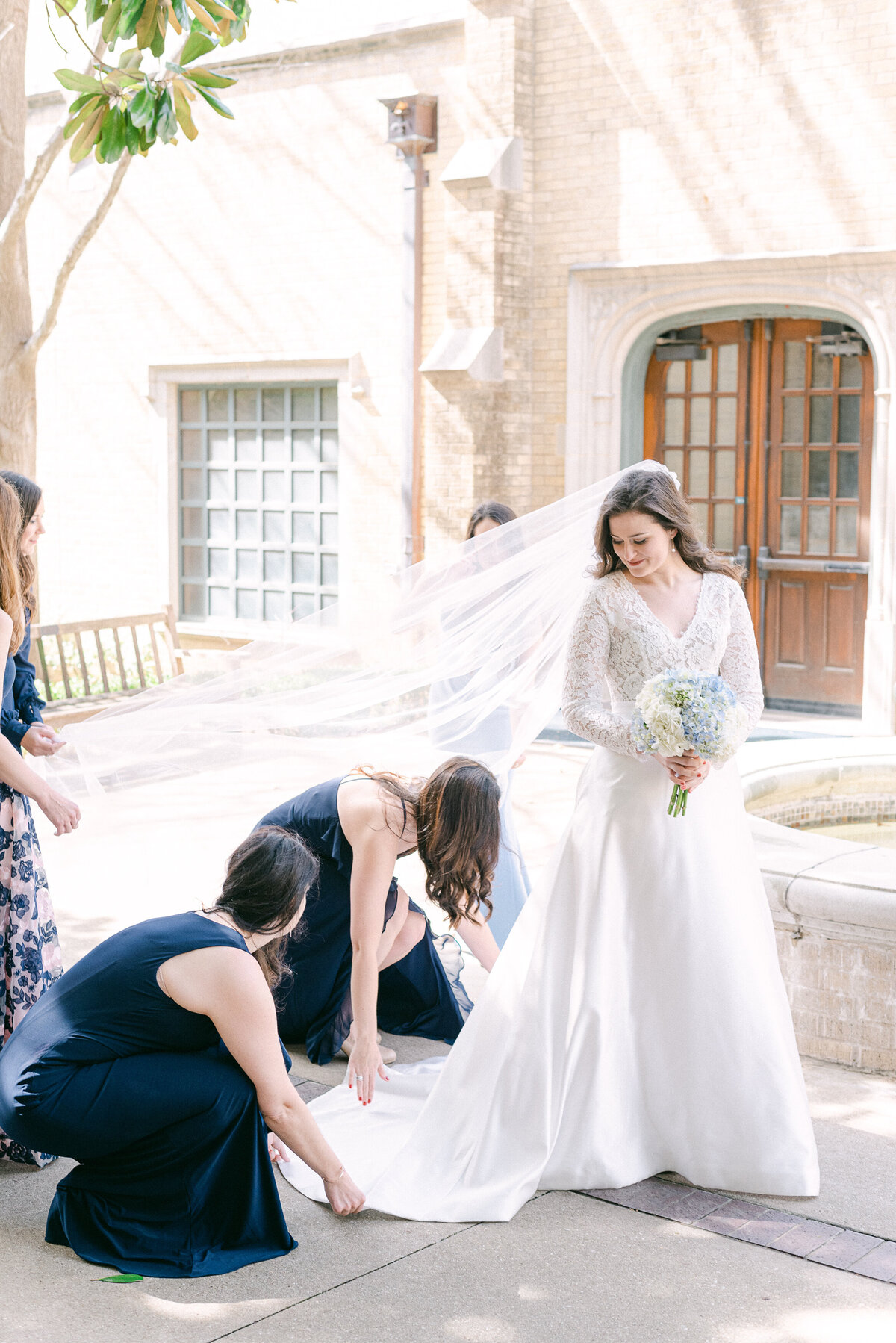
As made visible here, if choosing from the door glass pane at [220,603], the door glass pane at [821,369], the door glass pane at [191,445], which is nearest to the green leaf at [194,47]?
the door glass pane at [821,369]

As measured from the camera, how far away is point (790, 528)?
11.6 meters

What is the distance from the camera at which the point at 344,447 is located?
13.4 metres

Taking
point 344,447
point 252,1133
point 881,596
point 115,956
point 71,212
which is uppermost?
point 71,212

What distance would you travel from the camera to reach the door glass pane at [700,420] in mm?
11961

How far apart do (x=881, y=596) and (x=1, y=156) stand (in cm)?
703

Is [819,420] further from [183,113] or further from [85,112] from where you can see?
[85,112]

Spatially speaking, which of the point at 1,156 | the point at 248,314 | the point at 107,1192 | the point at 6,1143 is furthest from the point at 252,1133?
the point at 248,314

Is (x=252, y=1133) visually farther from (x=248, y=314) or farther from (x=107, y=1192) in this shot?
(x=248, y=314)

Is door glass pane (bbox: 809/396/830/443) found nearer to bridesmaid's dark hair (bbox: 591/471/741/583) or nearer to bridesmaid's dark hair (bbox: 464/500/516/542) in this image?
bridesmaid's dark hair (bbox: 464/500/516/542)

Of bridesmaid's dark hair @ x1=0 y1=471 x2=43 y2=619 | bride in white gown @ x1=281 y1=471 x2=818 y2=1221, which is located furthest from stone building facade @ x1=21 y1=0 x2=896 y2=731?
bridesmaid's dark hair @ x1=0 y1=471 x2=43 y2=619

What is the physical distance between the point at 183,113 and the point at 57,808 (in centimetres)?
375

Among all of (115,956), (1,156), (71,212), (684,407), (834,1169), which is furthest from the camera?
(71,212)

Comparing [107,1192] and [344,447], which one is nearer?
[107,1192]

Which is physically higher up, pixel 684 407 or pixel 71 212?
pixel 71 212
